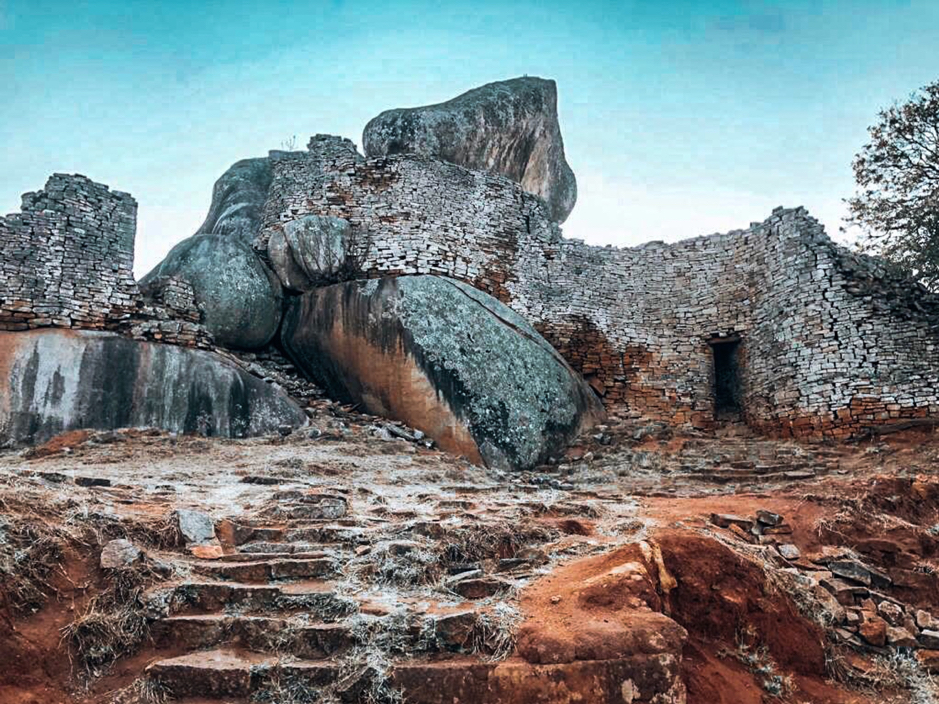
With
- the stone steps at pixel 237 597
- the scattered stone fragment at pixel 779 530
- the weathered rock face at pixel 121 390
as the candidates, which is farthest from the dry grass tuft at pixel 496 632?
the weathered rock face at pixel 121 390


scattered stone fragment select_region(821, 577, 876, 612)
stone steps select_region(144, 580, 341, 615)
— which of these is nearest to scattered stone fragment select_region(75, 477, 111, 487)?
stone steps select_region(144, 580, 341, 615)

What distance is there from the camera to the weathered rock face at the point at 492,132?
1662cm

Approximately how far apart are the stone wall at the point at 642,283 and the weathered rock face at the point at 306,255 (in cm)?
68

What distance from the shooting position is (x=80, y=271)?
1111 cm

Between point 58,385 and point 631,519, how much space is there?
25.3ft

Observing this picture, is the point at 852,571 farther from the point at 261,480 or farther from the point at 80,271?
the point at 80,271

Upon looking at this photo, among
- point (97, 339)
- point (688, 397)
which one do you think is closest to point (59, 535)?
point (97, 339)

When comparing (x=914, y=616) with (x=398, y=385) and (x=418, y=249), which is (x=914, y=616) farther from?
(x=418, y=249)

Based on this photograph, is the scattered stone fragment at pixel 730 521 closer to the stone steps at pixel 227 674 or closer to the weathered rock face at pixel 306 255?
the stone steps at pixel 227 674

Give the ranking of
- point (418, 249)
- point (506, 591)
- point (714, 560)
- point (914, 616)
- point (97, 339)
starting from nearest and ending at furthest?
point (506, 591) < point (714, 560) < point (914, 616) < point (97, 339) < point (418, 249)

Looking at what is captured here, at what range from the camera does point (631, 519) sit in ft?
21.4

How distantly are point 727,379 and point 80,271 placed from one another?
11846 mm

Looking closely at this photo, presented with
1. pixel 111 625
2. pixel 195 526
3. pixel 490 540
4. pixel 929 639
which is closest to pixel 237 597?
pixel 111 625

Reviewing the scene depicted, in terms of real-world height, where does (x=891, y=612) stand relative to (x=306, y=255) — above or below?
below
